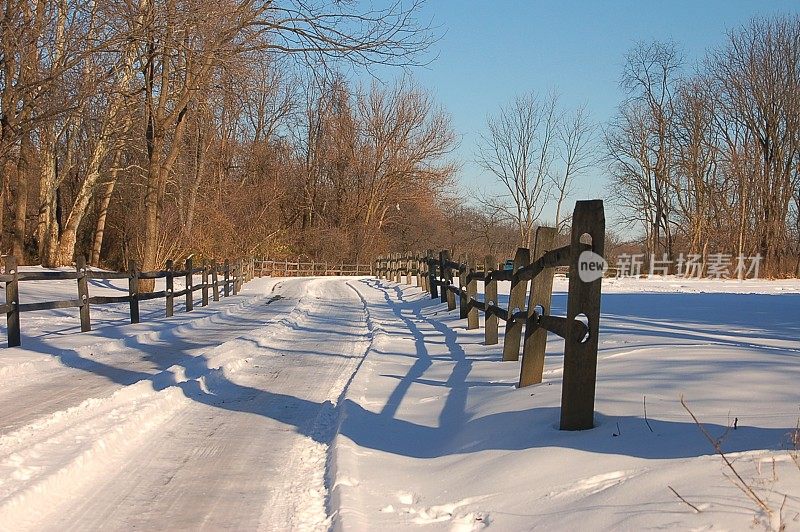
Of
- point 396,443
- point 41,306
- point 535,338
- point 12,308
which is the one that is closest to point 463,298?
point 41,306

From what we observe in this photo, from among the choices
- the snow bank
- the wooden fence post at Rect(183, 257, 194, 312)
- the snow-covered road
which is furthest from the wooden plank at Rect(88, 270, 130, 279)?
the snow bank

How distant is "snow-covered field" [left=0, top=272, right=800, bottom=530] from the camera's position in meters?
3.49

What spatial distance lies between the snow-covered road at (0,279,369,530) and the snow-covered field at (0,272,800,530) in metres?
0.02

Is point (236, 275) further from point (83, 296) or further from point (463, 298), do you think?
point (463, 298)

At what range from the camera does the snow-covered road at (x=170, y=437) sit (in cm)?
418

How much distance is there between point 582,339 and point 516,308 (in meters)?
3.61

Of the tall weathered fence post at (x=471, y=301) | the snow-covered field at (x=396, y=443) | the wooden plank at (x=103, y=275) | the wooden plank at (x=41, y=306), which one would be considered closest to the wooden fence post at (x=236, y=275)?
the wooden plank at (x=103, y=275)

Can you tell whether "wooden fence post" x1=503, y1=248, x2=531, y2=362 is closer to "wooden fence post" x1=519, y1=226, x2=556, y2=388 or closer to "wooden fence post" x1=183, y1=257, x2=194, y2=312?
"wooden fence post" x1=519, y1=226, x2=556, y2=388

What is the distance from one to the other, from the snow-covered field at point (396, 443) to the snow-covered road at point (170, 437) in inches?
0.8

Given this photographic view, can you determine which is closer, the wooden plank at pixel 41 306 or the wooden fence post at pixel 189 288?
the wooden plank at pixel 41 306

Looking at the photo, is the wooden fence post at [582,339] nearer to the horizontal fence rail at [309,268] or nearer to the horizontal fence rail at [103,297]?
the horizontal fence rail at [103,297]

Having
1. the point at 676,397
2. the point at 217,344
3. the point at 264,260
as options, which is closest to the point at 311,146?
the point at 264,260

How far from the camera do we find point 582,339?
15.7 feet

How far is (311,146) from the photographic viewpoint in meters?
64.9
